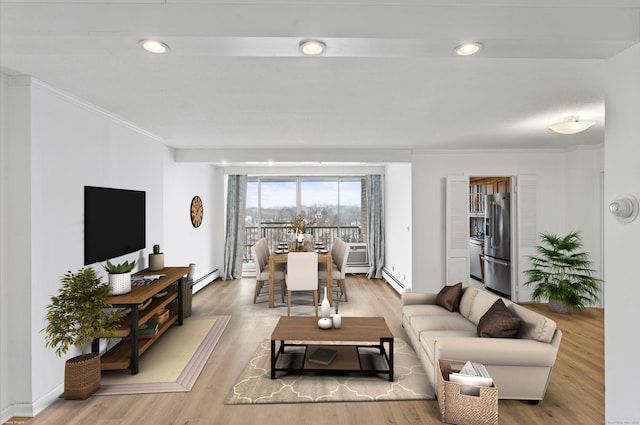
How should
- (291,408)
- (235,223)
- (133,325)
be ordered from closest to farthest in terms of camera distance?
1. (291,408)
2. (133,325)
3. (235,223)

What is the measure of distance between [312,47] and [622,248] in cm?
178

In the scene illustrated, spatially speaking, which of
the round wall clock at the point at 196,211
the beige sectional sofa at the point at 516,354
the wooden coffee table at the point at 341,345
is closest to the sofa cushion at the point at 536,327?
the beige sectional sofa at the point at 516,354

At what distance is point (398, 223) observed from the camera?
6.28m

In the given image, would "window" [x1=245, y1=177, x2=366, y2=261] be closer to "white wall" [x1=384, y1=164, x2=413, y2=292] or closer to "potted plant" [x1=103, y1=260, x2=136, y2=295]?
"white wall" [x1=384, y1=164, x2=413, y2=292]

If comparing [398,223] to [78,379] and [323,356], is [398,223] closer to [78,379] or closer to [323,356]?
[323,356]

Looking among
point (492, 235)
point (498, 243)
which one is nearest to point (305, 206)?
point (492, 235)

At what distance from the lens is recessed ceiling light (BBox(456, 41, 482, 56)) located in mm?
1547

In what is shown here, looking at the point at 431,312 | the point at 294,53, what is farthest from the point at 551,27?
the point at 431,312

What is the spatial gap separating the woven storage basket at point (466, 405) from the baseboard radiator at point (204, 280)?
4.37 metres

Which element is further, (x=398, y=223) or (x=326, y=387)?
(x=398, y=223)

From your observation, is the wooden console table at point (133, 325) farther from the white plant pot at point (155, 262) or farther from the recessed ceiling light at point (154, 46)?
the recessed ceiling light at point (154, 46)

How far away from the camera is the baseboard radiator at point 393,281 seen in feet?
19.3

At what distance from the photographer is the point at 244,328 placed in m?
4.25

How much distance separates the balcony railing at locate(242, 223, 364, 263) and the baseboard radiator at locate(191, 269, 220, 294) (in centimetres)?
72
